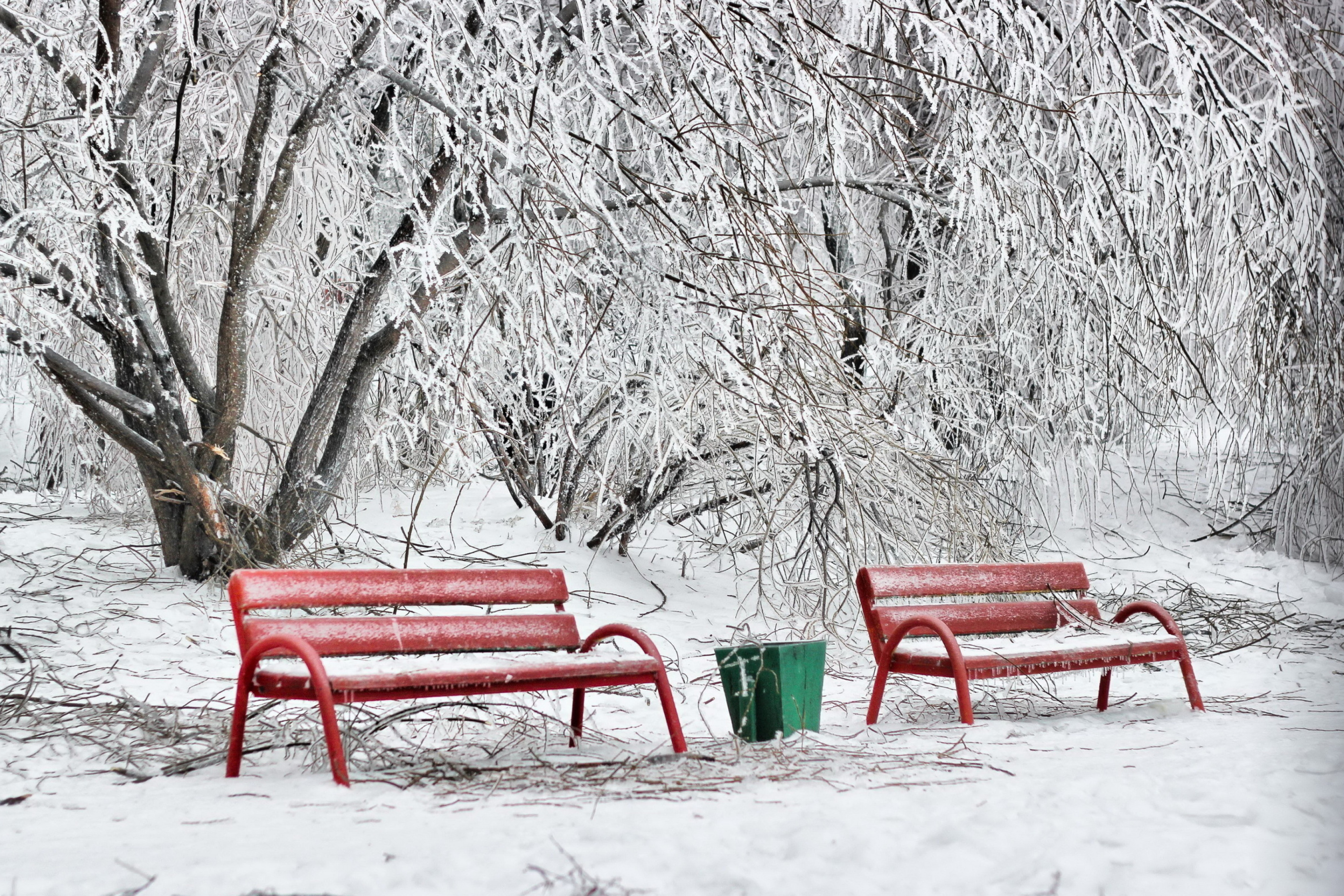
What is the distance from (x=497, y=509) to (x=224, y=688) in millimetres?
3837

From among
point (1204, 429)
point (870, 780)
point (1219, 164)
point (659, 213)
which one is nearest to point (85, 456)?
point (659, 213)

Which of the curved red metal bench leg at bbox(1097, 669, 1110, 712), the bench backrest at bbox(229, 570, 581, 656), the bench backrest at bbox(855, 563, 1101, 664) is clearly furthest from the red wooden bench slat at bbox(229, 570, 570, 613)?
the curved red metal bench leg at bbox(1097, 669, 1110, 712)

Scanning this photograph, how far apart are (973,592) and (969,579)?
5 centimetres

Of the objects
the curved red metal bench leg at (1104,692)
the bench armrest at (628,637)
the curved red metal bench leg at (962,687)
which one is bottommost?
the curved red metal bench leg at (1104,692)

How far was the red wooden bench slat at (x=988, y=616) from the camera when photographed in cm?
435

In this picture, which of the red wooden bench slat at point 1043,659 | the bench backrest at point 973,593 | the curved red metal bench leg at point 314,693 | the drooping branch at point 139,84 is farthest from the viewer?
the drooping branch at point 139,84

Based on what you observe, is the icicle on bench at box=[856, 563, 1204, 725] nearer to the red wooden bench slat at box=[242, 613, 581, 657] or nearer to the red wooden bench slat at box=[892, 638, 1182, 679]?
the red wooden bench slat at box=[892, 638, 1182, 679]

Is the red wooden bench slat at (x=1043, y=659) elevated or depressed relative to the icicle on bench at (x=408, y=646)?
depressed

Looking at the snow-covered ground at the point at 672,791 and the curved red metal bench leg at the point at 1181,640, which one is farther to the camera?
the curved red metal bench leg at the point at 1181,640

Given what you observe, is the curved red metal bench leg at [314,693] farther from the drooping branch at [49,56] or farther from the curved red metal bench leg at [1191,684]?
the curved red metal bench leg at [1191,684]

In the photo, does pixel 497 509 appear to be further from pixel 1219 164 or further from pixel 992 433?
pixel 1219 164

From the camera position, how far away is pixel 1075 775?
2930 mm

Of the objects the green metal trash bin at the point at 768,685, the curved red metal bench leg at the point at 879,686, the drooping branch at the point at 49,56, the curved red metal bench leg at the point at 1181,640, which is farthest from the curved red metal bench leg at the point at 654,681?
the drooping branch at the point at 49,56

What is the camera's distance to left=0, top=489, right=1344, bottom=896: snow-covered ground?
82.0 inches
